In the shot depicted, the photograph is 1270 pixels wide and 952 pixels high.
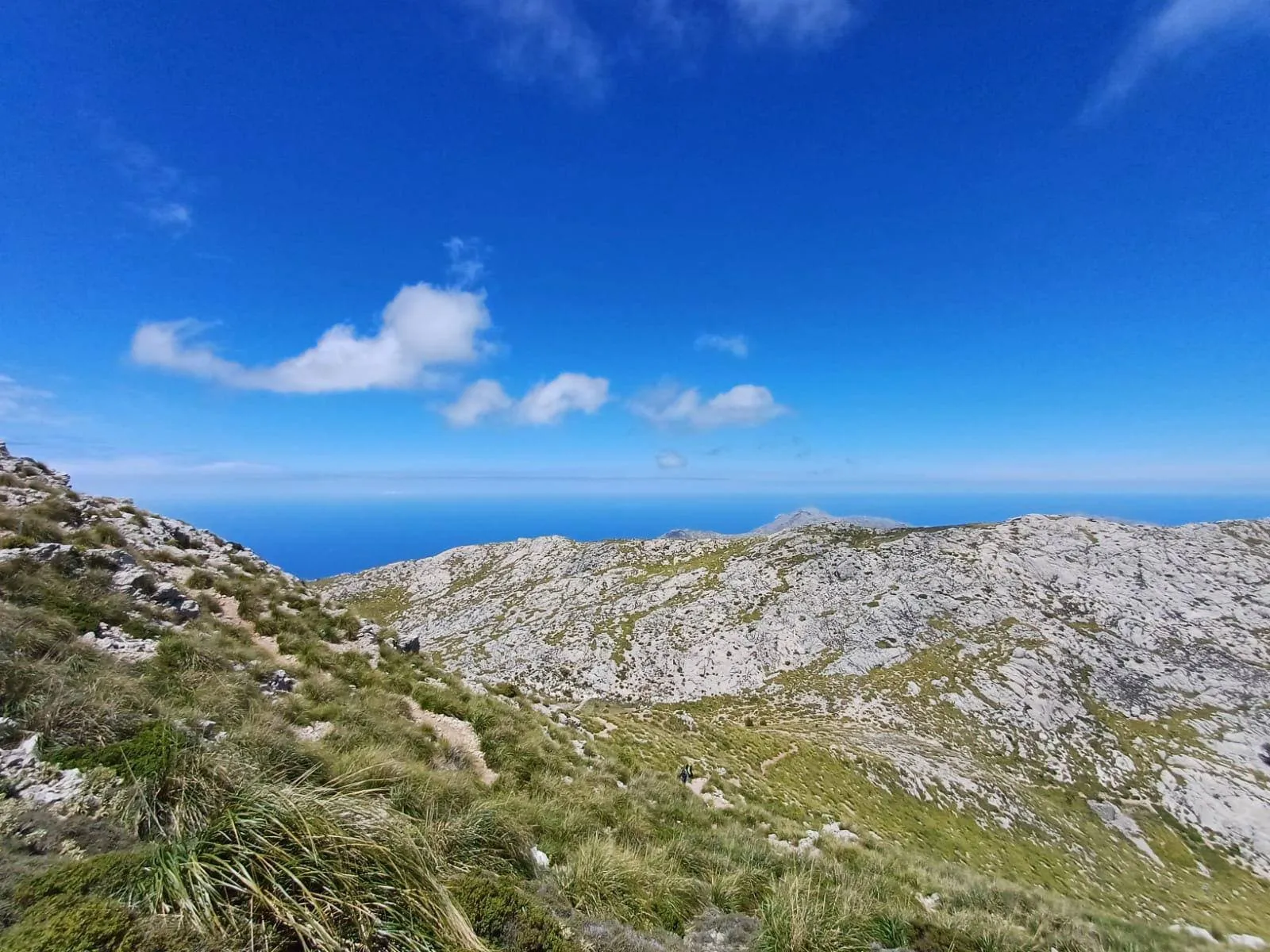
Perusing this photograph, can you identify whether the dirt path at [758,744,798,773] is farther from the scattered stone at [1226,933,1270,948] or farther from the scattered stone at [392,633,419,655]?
the scattered stone at [392,633,419,655]

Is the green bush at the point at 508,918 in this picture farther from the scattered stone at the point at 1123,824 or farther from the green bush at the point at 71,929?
the scattered stone at the point at 1123,824

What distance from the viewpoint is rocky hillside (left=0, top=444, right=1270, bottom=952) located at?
198 inches

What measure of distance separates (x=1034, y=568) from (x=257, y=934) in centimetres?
7245

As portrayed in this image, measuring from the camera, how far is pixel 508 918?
560 centimetres

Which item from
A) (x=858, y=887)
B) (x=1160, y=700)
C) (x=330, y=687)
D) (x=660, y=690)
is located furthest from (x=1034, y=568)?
(x=330, y=687)

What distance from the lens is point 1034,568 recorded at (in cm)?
5788

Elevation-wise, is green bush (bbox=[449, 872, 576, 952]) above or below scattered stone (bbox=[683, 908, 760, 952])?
above

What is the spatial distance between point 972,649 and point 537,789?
5024 cm

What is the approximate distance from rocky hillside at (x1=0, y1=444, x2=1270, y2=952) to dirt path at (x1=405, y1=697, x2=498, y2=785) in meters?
0.09

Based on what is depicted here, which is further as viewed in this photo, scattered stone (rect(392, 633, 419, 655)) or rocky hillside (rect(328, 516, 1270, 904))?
rocky hillside (rect(328, 516, 1270, 904))

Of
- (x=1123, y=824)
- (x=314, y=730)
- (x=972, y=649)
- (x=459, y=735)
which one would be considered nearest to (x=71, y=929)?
(x=314, y=730)

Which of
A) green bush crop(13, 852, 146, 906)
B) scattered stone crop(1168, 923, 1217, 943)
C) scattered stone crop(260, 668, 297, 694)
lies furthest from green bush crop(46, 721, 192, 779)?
scattered stone crop(1168, 923, 1217, 943)

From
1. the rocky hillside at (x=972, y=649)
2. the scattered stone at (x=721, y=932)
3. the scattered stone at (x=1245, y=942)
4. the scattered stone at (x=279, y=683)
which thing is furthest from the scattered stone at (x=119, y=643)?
the scattered stone at (x=1245, y=942)

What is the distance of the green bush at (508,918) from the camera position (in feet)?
17.6
